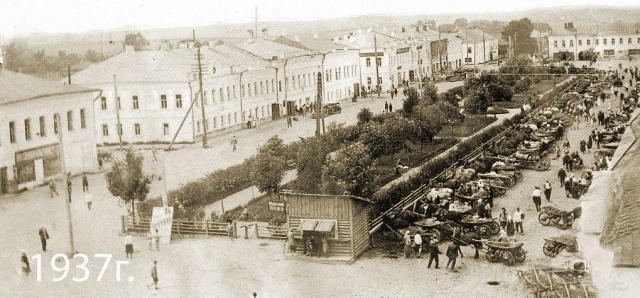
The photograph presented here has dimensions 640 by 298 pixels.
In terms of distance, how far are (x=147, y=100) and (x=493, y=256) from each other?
11425mm

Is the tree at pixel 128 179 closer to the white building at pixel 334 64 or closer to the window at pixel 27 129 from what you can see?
the window at pixel 27 129

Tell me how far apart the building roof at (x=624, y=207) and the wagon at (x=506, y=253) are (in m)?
4.27

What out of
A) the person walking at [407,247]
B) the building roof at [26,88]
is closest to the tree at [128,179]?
the building roof at [26,88]

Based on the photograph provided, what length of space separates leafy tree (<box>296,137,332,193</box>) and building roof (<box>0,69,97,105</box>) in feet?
22.2

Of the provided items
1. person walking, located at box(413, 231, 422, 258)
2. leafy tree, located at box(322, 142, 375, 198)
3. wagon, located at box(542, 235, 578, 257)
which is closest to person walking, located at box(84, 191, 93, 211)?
leafy tree, located at box(322, 142, 375, 198)

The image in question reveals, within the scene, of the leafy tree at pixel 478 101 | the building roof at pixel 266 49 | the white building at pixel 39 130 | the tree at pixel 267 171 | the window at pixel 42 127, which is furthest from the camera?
the leafy tree at pixel 478 101

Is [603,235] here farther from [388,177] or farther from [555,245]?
[388,177]

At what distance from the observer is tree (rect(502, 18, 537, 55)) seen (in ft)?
101

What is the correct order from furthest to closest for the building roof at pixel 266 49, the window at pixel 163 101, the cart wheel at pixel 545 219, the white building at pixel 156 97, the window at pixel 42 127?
the building roof at pixel 266 49 → the window at pixel 163 101 → the white building at pixel 156 97 → the window at pixel 42 127 → the cart wheel at pixel 545 219

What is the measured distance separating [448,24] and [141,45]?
24.0m

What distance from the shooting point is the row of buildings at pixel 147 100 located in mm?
17828

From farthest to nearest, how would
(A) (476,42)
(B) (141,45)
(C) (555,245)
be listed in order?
(A) (476,42) → (B) (141,45) → (C) (555,245)

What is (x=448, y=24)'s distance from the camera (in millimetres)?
44500

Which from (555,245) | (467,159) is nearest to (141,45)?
(467,159)
